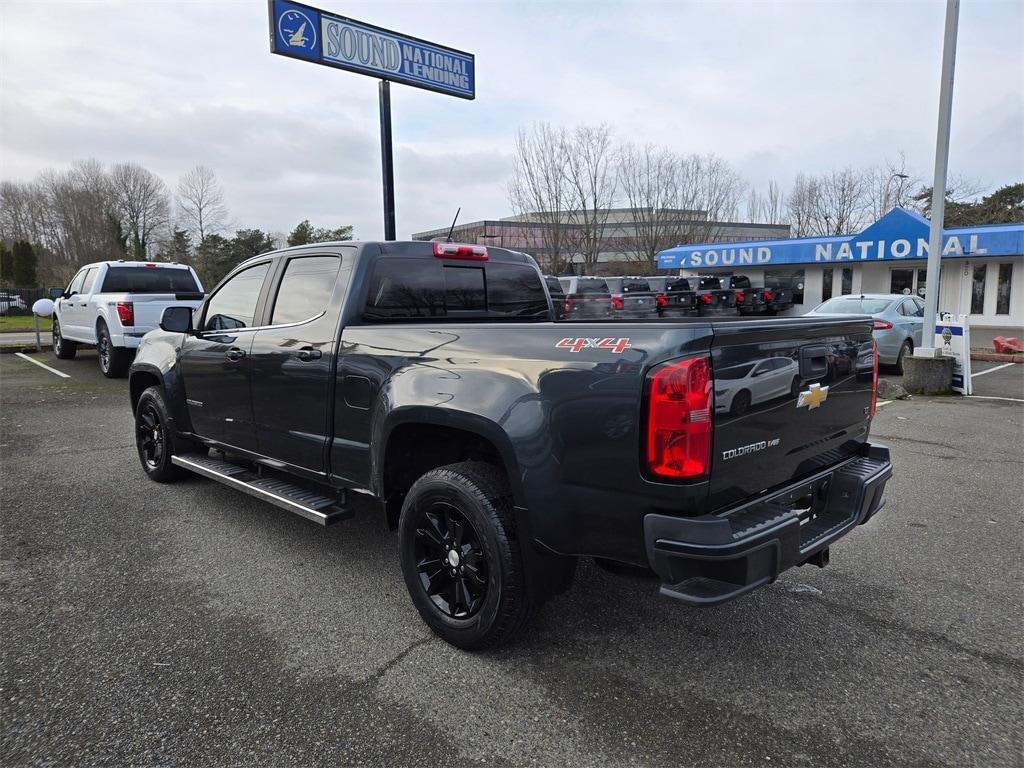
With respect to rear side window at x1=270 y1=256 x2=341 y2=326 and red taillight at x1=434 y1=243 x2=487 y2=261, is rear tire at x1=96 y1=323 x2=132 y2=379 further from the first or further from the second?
red taillight at x1=434 y1=243 x2=487 y2=261

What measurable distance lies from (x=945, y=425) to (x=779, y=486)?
21.6 ft

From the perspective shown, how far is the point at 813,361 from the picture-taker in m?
2.92

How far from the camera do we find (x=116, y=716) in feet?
8.45

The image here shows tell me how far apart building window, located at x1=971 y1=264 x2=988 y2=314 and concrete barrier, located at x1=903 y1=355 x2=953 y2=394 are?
66.6ft

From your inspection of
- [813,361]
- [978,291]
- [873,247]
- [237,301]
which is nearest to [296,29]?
[237,301]

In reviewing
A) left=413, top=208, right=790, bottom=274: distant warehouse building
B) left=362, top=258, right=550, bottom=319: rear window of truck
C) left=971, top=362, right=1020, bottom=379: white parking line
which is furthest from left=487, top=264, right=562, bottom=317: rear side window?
left=413, top=208, right=790, bottom=274: distant warehouse building

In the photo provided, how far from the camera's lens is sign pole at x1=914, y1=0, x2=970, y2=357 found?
32.5 feet

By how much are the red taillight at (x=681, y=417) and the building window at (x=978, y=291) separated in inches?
1187

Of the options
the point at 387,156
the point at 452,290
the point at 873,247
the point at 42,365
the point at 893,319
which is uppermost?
the point at 387,156

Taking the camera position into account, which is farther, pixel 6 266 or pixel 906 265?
pixel 6 266

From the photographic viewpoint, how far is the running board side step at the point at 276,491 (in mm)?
3648

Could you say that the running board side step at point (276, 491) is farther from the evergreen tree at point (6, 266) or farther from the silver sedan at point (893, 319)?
the evergreen tree at point (6, 266)

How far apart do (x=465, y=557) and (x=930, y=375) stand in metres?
9.75

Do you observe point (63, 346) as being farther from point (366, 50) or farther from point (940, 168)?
point (940, 168)
